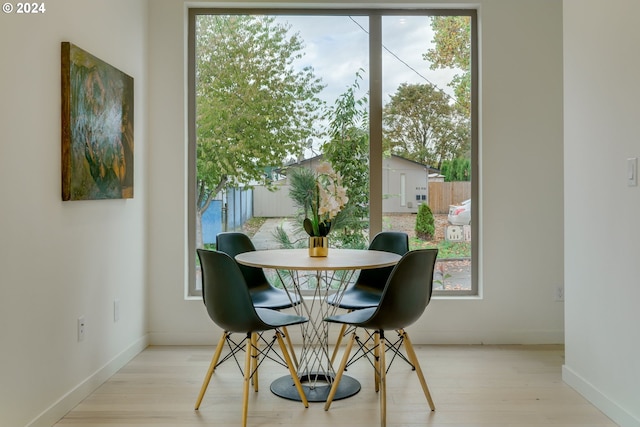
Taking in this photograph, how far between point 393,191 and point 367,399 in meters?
1.69

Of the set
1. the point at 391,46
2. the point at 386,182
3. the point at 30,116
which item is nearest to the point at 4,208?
the point at 30,116

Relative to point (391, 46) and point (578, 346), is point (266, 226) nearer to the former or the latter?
point (391, 46)

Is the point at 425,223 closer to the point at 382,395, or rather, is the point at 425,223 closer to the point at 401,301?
the point at 401,301

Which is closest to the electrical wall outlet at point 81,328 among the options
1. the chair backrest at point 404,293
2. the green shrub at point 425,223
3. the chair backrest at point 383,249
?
the chair backrest at point 404,293

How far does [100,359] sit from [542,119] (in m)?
3.26

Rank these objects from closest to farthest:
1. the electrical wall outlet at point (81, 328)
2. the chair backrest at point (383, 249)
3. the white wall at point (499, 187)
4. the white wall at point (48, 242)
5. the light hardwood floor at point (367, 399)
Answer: the white wall at point (48, 242) < the light hardwood floor at point (367, 399) < the electrical wall outlet at point (81, 328) < the chair backrest at point (383, 249) < the white wall at point (499, 187)

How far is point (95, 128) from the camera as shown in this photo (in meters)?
2.97

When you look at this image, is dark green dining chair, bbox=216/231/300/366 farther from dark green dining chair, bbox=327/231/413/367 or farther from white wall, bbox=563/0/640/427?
white wall, bbox=563/0/640/427

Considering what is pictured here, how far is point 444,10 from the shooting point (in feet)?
13.4

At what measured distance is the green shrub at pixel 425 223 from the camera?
411cm

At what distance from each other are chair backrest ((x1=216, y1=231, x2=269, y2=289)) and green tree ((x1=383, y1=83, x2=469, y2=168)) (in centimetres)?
133

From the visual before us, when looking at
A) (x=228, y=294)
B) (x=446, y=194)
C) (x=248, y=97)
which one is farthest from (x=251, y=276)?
(x=446, y=194)

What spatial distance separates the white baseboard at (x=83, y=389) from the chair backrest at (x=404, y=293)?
1.48 metres

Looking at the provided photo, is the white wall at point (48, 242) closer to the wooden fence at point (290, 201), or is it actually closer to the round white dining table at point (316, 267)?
the round white dining table at point (316, 267)
